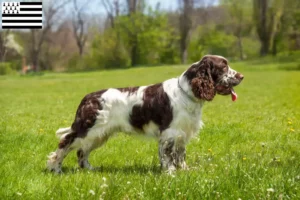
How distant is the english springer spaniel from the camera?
6.03 meters

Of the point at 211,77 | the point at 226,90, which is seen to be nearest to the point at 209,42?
the point at 226,90

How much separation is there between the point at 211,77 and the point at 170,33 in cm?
5606

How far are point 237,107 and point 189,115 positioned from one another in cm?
887

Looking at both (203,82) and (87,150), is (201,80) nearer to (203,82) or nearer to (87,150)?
(203,82)

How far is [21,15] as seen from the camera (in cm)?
735

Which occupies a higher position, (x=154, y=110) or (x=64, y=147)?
(x=154, y=110)

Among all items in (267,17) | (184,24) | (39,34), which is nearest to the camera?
(39,34)

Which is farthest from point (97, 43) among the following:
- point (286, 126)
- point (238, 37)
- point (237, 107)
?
point (286, 126)

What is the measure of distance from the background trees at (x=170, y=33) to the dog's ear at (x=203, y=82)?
153 feet

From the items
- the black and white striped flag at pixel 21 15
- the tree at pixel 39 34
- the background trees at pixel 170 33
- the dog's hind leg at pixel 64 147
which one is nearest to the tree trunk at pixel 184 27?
the background trees at pixel 170 33

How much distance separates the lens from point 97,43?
58781mm

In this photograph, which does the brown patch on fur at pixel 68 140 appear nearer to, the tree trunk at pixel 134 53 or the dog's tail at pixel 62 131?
the dog's tail at pixel 62 131

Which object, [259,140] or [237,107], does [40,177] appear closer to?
[259,140]

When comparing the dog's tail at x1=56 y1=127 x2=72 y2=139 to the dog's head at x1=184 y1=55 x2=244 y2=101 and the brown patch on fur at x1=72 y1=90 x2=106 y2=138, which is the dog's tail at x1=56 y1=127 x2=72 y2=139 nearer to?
the brown patch on fur at x1=72 y1=90 x2=106 y2=138
